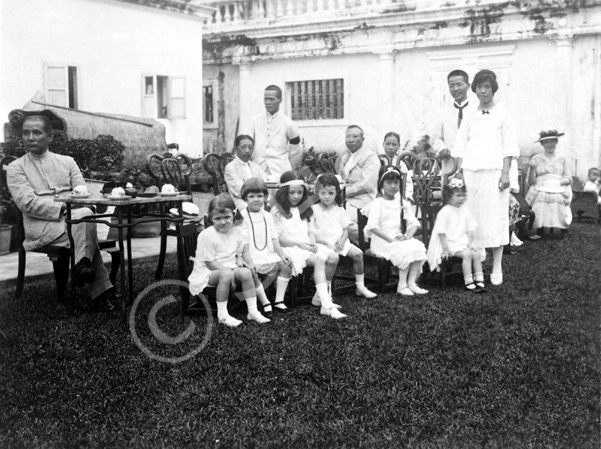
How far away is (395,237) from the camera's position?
18.7 ft

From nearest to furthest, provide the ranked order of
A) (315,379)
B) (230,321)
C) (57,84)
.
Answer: (315,379) < (230,321) < (57,84)

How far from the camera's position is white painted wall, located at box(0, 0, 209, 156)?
11328 millimetres

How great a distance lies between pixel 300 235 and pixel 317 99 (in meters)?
10.2

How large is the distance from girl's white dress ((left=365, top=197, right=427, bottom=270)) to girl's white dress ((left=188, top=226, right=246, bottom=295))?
1359 millimetres

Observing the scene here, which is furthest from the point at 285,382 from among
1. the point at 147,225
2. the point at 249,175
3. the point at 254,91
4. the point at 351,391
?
the point at 254,91

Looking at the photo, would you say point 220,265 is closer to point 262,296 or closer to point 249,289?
point 249,289

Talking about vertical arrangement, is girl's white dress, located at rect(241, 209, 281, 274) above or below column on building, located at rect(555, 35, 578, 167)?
below

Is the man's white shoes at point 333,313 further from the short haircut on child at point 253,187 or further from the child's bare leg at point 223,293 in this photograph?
the short haircut on child at point 253,187

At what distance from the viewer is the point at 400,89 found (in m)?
13.4

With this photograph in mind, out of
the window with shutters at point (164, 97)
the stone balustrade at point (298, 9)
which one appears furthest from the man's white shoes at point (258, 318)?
the window with shutters at point (164, 97)

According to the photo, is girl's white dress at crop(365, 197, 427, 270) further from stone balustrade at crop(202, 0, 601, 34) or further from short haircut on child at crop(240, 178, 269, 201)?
stone balustrade at crop(202, 0, 601, 34)

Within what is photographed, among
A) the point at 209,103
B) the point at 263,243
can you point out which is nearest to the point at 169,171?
the point at 263,243

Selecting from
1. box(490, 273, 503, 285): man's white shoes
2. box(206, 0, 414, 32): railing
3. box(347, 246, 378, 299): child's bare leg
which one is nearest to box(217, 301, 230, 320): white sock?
box(347, 246, 378, 299): child's bare leg

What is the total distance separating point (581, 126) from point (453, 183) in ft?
21.1
